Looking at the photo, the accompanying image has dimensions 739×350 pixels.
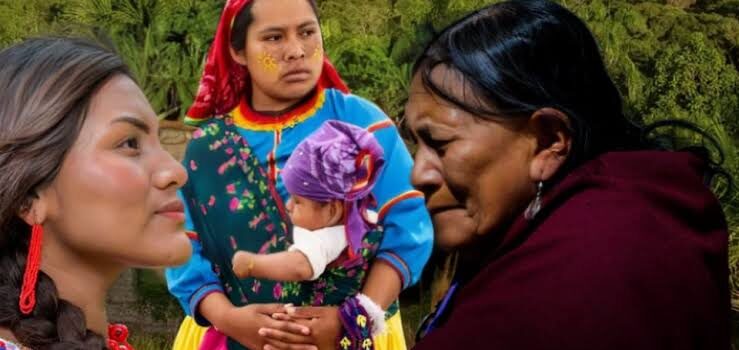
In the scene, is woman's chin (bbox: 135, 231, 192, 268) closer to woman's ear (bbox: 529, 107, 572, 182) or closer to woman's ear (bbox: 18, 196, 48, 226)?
woman's ear (bbox: 18, 196, 48, 226)

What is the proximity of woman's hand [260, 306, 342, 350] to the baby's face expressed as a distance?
0.22m

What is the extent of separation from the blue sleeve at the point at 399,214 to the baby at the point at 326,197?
0.07 m

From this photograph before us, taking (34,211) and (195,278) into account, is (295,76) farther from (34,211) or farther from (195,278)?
(34,211)

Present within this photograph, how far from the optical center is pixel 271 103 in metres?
2.64

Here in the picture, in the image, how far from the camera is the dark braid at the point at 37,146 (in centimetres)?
136

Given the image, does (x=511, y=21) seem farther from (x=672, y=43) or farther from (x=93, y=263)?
(x=672, y=43)

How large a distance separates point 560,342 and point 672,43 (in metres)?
2.47

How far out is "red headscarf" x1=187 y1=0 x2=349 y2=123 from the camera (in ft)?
8.79

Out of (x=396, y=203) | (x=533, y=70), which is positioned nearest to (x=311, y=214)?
(x=396, y=203)

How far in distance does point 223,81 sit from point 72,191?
1.31 metres

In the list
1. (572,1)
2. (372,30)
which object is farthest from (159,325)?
(572,1)

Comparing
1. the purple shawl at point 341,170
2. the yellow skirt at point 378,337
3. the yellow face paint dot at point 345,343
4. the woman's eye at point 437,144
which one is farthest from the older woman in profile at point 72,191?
the yellow skirt at point 378,337

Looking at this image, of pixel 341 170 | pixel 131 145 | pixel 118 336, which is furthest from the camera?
pixel 341 170

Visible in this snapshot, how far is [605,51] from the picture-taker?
3.34 meters
